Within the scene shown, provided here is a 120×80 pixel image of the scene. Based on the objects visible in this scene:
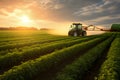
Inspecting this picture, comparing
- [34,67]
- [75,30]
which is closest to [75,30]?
[75,30]

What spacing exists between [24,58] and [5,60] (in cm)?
183

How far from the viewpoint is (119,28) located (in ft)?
158

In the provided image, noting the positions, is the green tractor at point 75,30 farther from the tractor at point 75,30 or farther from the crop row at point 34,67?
the crop row at point 34,67

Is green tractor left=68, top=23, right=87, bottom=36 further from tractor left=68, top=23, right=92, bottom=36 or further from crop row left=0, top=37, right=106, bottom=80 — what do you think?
crop row left=0, top=37, right=106, bottom=80

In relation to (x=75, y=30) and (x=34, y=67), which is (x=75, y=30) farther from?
(x=34, y=67)

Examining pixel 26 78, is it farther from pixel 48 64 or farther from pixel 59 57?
pixel 59 57

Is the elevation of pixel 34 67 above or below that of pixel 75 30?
below

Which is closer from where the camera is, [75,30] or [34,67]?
[34,67]

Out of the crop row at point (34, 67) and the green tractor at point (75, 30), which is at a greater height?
the green tractor at point (75, 30)

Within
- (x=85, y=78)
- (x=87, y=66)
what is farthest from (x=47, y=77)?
(x=87, y=66)

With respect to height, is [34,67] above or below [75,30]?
below

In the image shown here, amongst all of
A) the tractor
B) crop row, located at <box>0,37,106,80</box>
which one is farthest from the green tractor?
crop row, located at <box>0,37,106,80</box>

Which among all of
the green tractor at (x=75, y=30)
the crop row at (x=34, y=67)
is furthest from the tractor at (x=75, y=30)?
the crop row at (x=34, y=67)

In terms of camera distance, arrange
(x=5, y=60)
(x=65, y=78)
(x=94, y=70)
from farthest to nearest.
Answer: (x=5, y=60) < (x=94, y=70) < (x=65, y=78)
